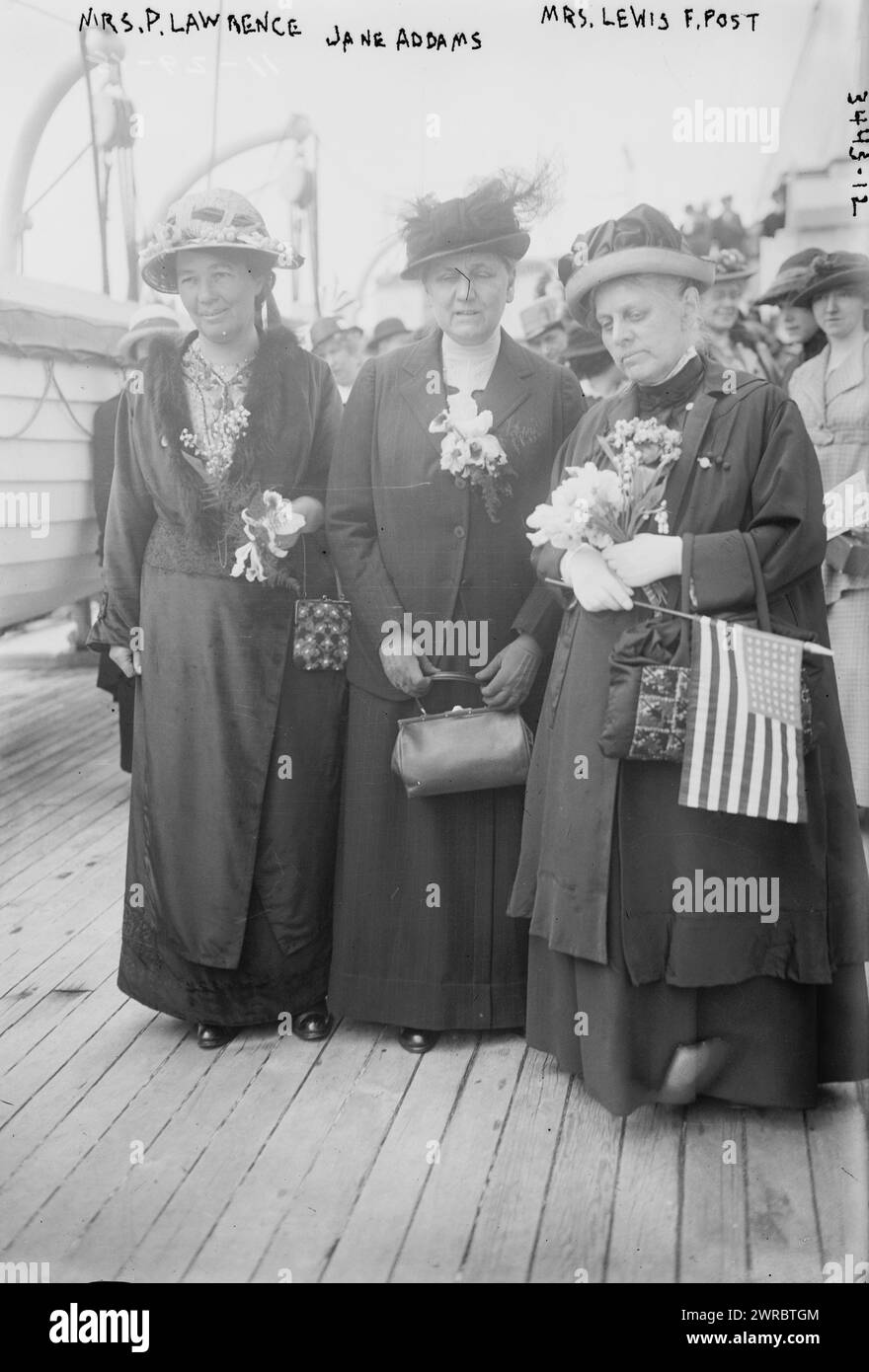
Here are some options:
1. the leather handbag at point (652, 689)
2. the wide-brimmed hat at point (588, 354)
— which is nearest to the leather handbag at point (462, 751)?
the leather handbag at point (652, 689)

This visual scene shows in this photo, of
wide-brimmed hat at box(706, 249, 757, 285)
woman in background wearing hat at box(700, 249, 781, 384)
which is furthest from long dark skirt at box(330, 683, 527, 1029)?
woman in background wearing hat at box(700, 249, 781, 384)

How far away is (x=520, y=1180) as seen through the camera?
2.99 meters

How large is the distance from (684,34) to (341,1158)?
270cm

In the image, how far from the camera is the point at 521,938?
11.8 ft

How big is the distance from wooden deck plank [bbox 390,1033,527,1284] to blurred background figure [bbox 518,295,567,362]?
3.12 m

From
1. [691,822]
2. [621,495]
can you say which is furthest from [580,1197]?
[621,495]

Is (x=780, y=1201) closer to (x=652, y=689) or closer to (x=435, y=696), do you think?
(x=652, y=689)

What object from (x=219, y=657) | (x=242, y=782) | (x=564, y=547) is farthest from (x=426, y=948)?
(x=564, y=547)

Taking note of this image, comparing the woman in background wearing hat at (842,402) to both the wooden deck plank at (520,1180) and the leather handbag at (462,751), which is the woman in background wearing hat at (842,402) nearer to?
the leather handbag at (462,751)

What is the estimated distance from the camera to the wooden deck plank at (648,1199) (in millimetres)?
2723

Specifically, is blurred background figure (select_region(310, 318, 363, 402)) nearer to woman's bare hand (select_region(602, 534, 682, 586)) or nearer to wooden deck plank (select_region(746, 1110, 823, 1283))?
woman's bare hand (select_region(602, 534, 682, 586))

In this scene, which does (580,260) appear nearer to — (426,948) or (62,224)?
(62,224)

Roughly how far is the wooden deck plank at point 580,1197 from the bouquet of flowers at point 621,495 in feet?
4.13

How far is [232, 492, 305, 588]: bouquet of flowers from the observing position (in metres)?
3.51
